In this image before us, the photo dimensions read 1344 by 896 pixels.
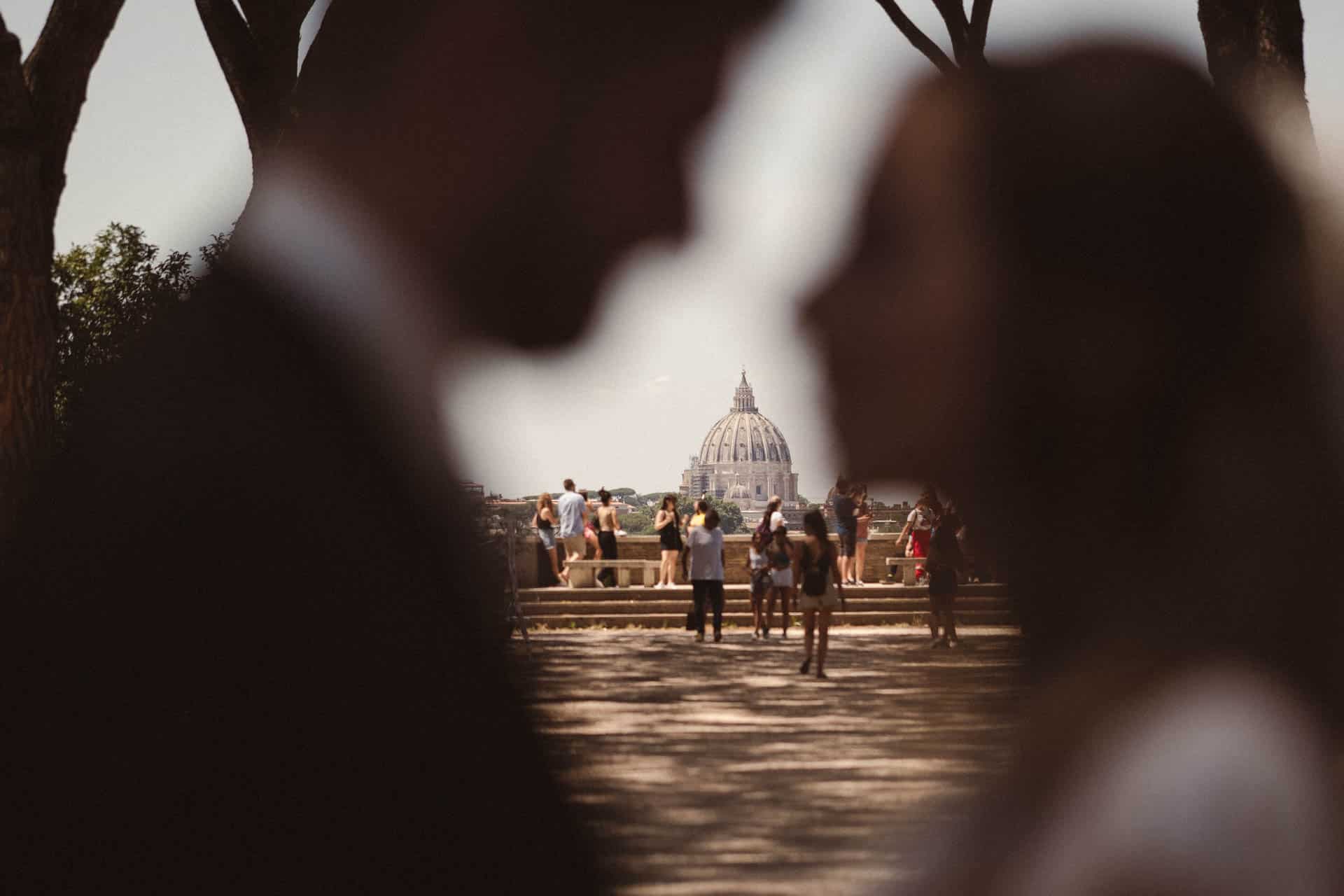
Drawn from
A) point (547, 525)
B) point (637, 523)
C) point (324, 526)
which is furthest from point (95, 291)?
point (324, 526)

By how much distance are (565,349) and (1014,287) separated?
221cm

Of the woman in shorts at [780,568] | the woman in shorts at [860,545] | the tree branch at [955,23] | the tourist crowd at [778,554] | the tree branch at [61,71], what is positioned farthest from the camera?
the woman in shorts at [860,545]

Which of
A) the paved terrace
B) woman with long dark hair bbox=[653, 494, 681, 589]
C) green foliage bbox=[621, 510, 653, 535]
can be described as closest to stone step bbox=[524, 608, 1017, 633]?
woman with long dark hair bbox=[653, 494, 681, 589]

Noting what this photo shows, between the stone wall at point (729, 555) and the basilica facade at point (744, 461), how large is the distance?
3.06ft

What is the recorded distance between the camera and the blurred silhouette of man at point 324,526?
129 inches

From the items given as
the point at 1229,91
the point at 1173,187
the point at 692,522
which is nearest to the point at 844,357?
the point at 1173,187

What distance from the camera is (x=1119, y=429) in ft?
14.1

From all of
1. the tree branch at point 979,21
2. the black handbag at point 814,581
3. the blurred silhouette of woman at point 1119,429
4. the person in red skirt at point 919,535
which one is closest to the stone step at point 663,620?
the person in red skirt at point 919,535

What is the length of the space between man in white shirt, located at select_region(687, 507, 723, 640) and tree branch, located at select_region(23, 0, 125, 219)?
26.3ft

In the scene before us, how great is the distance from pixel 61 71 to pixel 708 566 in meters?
8.54

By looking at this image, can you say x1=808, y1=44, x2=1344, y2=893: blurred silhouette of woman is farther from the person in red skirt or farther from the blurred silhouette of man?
the person in red skirt

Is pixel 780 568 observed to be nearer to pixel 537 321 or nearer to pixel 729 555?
pixel 729 555

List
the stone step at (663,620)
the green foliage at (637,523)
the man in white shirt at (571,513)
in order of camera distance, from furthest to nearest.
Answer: the green foliage at (637,523) < the stone step at (663,620) < the man in white shirt at (571,513)

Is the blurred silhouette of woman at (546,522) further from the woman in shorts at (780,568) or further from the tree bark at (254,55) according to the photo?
the tree bark at (254,55)
